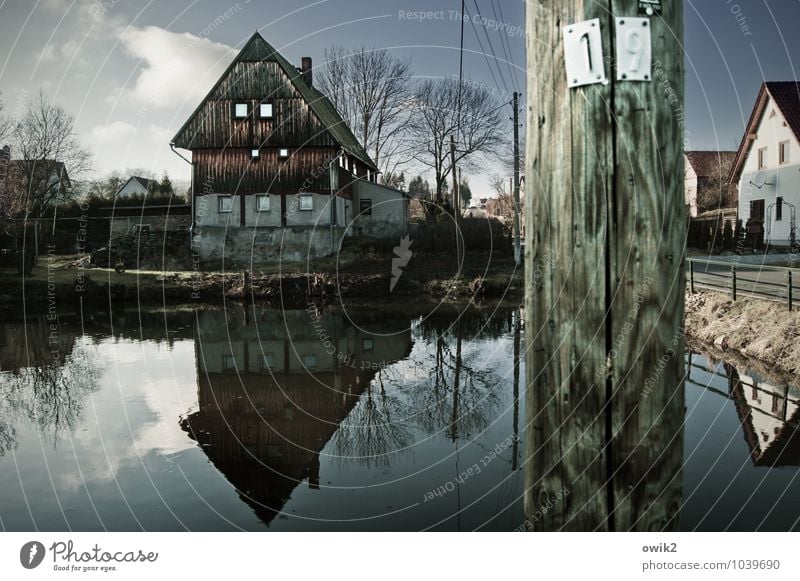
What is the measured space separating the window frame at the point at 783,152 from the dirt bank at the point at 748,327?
1036 cm

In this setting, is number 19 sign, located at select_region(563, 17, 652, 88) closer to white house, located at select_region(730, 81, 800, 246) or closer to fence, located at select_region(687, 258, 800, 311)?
fence, located at select_region(687, 258, 800, 311)

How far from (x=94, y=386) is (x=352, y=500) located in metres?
5.52

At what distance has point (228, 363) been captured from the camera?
34.1 ft

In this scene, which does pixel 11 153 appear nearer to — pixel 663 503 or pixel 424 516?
pixel 424 516

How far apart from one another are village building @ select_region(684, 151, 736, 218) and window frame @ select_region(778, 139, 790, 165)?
760 cm

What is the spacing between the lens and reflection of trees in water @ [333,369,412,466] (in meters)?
5.70

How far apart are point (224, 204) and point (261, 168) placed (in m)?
2.19

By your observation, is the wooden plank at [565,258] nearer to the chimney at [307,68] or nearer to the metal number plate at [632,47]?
the metal number plate at [632,47]

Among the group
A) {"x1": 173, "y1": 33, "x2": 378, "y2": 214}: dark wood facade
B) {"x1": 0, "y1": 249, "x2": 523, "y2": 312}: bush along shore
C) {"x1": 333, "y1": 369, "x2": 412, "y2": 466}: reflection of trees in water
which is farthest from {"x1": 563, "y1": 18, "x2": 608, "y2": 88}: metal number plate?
{"x1": 173, "y1": 33, "x2": 378, "y2": 214}: dark wood facade

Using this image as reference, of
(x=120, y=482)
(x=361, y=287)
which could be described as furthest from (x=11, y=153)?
(x=361, y=287)

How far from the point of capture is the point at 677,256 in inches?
66.6

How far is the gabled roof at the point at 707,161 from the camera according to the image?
34.0 meters

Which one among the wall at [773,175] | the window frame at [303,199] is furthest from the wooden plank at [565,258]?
the window frame at [303,199]

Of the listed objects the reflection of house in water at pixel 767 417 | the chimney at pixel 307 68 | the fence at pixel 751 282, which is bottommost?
the reflection of house in water at pixel 767 417
